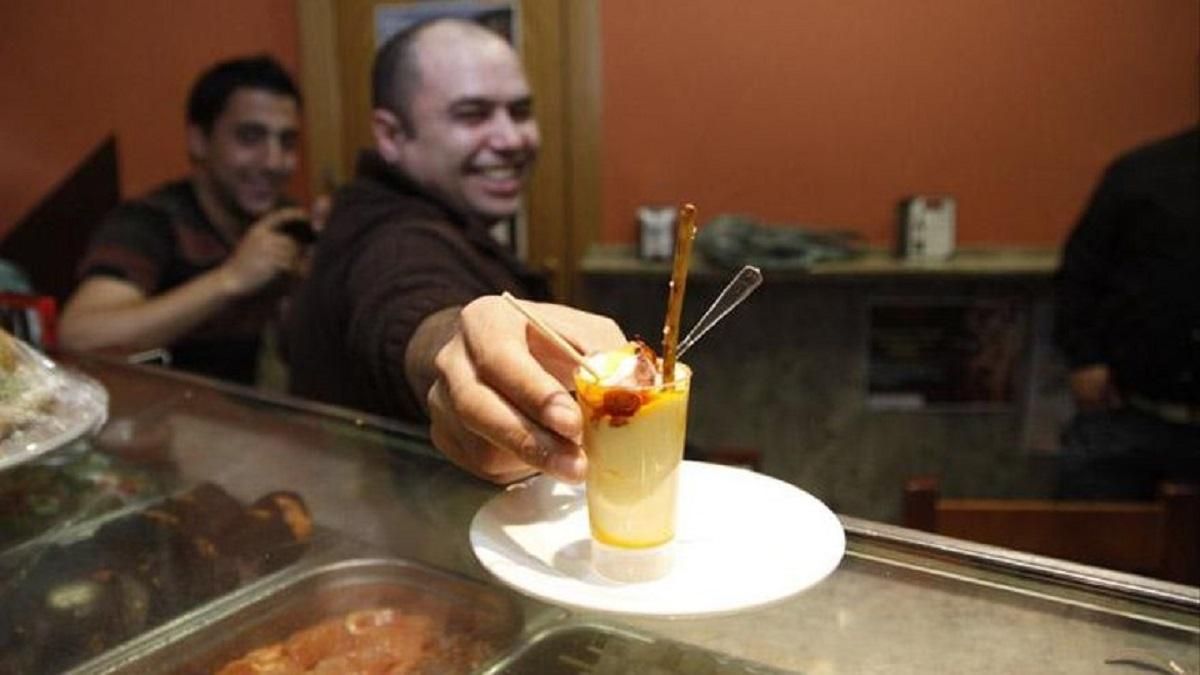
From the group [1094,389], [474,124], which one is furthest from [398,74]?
[1094,389]

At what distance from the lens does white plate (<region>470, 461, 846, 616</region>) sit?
72 cm

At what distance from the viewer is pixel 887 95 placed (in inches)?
40.3

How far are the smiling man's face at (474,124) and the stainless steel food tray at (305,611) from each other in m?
0.49

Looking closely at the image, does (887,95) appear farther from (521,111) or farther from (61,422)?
(61,422)

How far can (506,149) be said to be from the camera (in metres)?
1.29

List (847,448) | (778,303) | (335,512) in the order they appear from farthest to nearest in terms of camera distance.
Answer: (778,303) → (847,448) → (335,512)

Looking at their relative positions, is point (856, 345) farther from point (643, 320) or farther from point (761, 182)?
point (643, 320)

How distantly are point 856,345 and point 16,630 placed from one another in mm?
1204

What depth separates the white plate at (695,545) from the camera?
72cm

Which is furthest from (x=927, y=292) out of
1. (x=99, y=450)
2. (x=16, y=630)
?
(x=16, y=630)

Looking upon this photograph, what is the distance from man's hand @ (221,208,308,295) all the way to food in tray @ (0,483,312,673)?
89 cm

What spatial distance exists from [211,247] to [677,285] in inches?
62.8

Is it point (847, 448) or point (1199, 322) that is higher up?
point (1199, 322)

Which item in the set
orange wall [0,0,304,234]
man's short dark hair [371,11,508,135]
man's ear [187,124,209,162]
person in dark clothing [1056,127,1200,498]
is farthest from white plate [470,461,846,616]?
man's ear [187,124,209,162]
